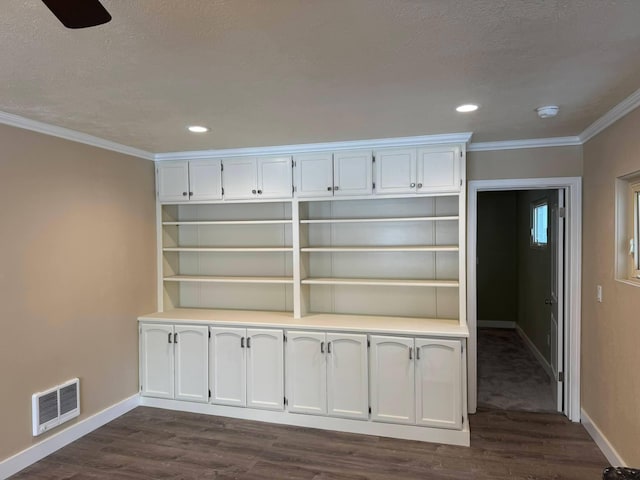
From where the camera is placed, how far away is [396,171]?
3564 mm

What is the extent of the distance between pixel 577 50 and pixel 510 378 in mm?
3914

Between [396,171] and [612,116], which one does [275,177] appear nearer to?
[396,171]

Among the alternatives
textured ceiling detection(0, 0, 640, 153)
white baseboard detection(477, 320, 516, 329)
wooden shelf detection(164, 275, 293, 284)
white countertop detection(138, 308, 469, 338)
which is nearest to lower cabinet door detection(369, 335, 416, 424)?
white countertop detection(138, 308, 469, 338)

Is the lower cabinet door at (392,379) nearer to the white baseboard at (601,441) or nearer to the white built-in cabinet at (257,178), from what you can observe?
the white baseboard at (601,441)

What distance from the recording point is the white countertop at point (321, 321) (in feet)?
11.2

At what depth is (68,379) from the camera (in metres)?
3.32

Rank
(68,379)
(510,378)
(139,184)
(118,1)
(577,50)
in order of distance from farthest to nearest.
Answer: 1. (510,378)
2. (139,184)
3. (68,379)
4. (577,50)
5. (118,1)

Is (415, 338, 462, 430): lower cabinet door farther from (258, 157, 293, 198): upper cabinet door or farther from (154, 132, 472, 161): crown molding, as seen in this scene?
(258, 157, 293, 198): upper cabinet door

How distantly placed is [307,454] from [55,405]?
1.92 metres

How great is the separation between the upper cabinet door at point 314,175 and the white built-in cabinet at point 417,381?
1.35m

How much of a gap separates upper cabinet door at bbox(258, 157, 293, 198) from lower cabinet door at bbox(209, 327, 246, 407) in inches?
49.8

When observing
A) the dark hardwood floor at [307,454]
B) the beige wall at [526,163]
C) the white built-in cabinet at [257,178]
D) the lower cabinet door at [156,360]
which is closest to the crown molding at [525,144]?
the beige wall at [526,163]

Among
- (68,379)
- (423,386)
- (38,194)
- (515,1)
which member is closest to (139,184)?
(38,194)

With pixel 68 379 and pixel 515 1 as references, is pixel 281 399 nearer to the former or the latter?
pixel 68 379
